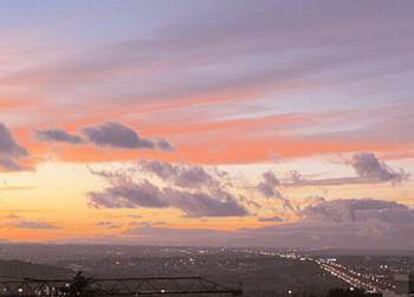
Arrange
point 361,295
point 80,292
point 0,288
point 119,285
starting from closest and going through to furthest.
A: point 80,292 → point 361,295 → point 0,288 → point 119,285

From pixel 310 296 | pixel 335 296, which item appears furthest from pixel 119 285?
pixel 335 296

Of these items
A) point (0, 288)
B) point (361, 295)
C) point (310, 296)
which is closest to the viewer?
point (361, 295)

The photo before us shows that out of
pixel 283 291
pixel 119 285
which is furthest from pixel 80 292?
pixel 283 291

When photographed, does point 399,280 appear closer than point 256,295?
No

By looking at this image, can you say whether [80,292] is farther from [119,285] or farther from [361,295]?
[119,285]

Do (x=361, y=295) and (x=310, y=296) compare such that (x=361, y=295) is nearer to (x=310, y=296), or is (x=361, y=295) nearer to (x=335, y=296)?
(x=335, y=296)

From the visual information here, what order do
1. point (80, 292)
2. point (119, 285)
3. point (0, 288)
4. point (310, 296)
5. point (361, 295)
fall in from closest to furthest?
point (80, 292) < point (361, 295) < point (310, 296) < point (0, 288) < point (119, 285)

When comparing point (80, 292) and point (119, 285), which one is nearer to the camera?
point (80, 292)

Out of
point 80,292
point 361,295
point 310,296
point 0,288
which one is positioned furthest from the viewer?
point 0,288
